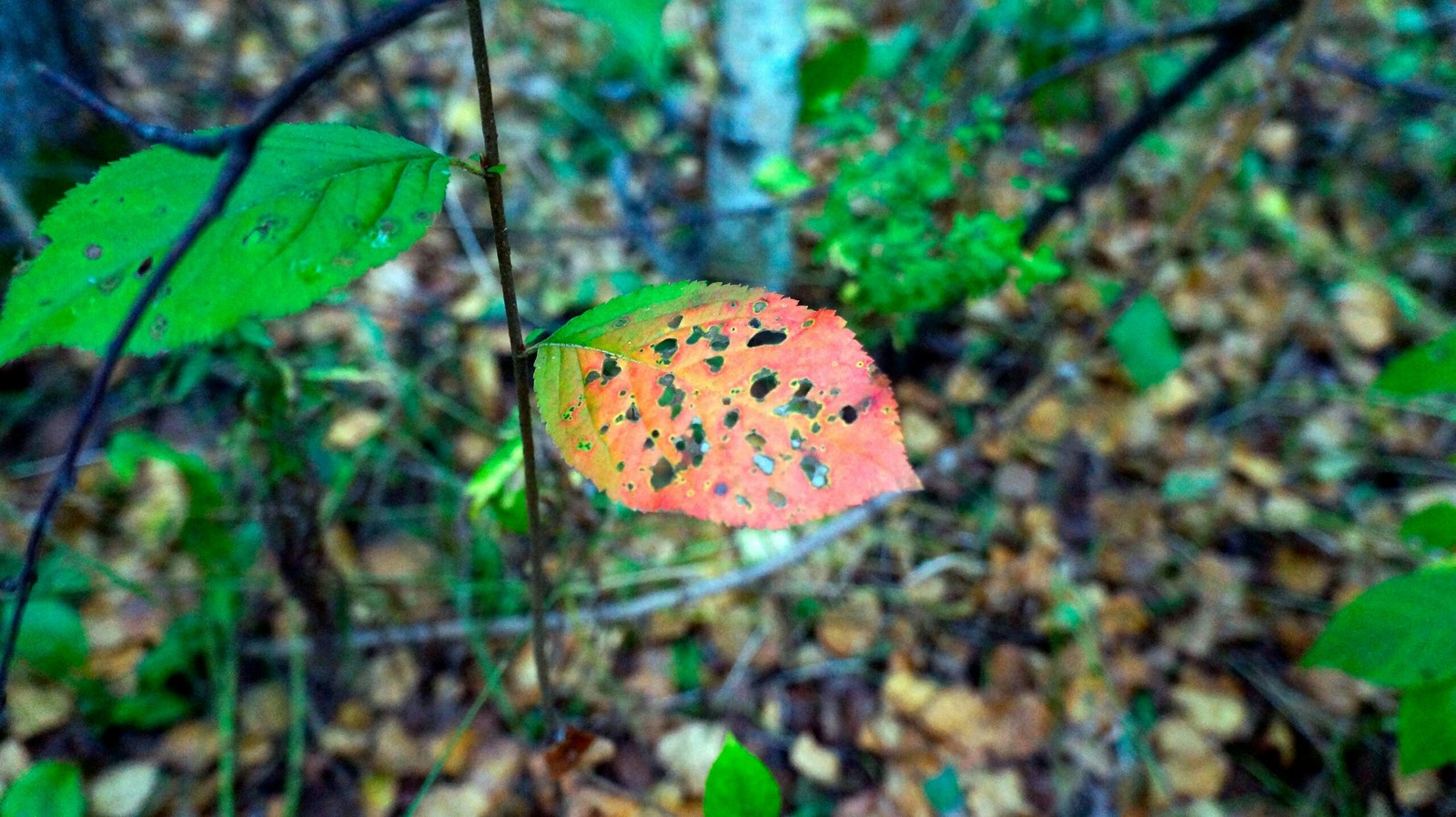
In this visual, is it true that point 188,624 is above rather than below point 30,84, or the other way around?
below

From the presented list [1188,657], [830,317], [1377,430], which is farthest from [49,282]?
[1377,430]

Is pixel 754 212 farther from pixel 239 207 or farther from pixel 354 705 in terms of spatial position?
pixel 354 705

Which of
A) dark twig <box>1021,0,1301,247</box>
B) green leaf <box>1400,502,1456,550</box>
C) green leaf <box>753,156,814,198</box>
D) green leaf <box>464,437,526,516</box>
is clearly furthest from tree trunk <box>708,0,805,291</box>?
green leaf <box>1400,502,1456,550</box>

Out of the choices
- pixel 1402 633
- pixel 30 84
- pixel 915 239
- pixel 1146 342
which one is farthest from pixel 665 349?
pixel 30 84

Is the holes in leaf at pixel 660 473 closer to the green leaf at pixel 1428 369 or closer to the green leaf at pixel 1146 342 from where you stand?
the green leaf at pixel 1428 369

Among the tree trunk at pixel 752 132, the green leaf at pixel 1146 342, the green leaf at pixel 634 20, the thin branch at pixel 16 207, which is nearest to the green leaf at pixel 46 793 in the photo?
the thin branch at pixel 16 207

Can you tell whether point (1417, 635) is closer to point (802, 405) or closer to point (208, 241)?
point (802, 405)

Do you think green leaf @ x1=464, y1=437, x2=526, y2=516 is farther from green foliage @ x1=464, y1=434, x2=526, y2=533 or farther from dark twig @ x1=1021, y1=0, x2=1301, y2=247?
dark twig @ x1=1021, y1=0, x2=1301, y2=247
